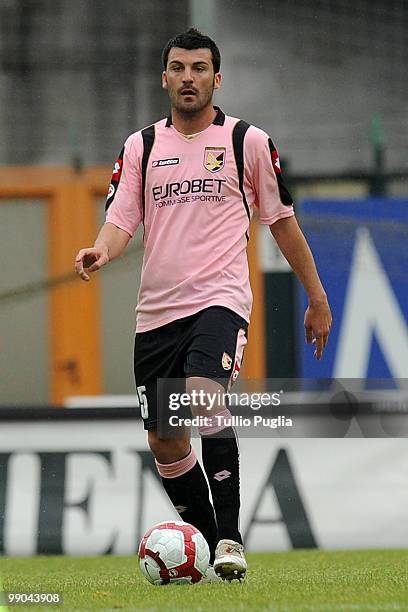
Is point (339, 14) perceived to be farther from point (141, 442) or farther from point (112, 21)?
point (141, 442)

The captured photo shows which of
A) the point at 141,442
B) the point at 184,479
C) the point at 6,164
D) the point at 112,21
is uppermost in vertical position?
the point at 112,21

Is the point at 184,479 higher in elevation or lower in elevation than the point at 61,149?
lower

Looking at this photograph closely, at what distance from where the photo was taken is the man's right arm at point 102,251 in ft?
18.1

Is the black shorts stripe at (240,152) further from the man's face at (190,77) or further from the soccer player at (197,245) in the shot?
the man's face at (190,77)

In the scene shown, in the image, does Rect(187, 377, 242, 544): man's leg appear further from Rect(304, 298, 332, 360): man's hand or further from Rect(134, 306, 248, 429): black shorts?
Rect(304, 298, 332, 360): man's hand

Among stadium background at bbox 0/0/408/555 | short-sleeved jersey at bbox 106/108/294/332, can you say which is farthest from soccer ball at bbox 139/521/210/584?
stadium background at bbox 0/0/408/555

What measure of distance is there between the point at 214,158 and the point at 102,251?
0.53 metres

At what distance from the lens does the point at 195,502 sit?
598 cm

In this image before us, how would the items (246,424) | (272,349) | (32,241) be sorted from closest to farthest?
(246,424)
(272,349)
(32,241)

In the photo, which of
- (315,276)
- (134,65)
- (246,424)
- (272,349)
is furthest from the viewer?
(134,65)

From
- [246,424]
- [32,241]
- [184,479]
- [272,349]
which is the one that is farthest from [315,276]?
[32,241]

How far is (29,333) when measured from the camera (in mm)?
10789

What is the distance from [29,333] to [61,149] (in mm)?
1377
